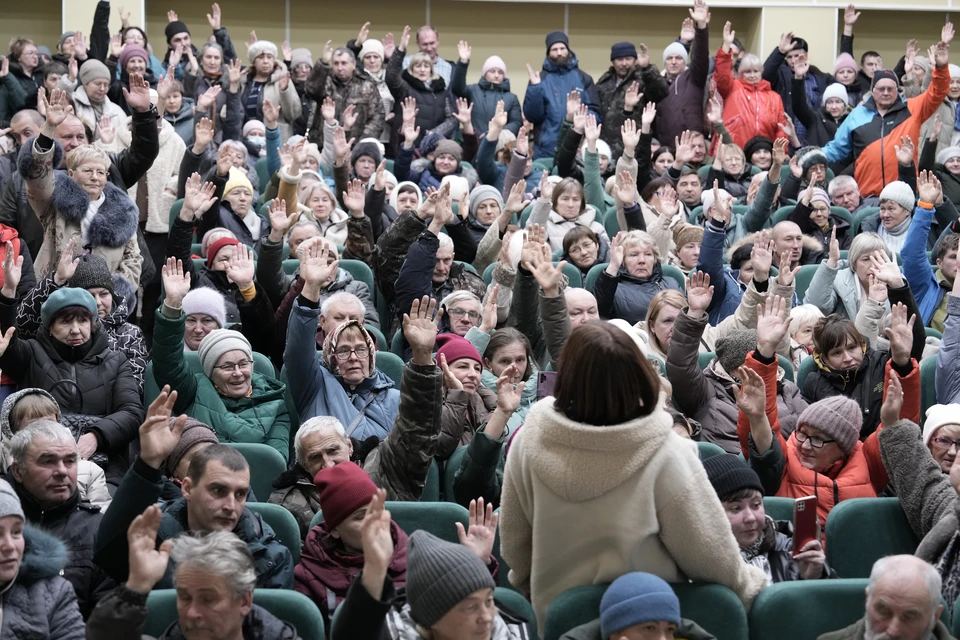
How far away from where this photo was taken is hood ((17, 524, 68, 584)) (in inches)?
104

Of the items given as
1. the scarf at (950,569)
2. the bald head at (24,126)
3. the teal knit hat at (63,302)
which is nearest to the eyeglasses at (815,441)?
the scarf at (950,569)

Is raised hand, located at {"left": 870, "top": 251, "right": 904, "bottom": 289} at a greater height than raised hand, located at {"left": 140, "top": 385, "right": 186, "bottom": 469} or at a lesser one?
greater

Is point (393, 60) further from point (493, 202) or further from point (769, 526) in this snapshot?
point (769, 526)

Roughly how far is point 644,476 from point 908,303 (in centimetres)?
260

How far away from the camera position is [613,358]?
2285mm

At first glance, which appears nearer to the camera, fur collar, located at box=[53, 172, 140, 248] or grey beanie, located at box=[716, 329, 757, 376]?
grey beanie, located at box=[716, 329, 757, 376]

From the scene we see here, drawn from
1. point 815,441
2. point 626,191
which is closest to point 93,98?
point 626,191

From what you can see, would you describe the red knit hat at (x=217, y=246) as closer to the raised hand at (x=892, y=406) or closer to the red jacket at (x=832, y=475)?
the red jacket at (x=832, y=475)

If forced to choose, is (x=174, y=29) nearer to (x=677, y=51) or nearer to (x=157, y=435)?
(x=677, y=51)

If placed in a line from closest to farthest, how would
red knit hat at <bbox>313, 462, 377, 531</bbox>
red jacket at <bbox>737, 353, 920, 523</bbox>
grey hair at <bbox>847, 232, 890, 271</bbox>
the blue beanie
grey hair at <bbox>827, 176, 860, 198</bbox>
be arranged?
the blue beanie < red knit hat at <bbox>313, 462, 377, 531</bbox> < red jacket at <bbox>737, 353, 920, 523</bbox> < grey hair at <bbox>847, 232, 890, 271</bbox> < grey hair at <bbox>827, 176, 860, 198</bbox>

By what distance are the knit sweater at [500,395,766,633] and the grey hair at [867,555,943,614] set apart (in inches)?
12.8

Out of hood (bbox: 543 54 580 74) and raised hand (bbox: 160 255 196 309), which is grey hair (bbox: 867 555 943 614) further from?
hood (bbox: 543 54 580 74)

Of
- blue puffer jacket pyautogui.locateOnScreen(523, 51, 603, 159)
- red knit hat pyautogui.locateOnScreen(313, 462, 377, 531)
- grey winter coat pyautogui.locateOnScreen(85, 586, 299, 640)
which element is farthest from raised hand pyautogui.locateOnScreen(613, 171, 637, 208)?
grey winter coat pyautogui.locateOnScreen(85, 586, 299, 640)

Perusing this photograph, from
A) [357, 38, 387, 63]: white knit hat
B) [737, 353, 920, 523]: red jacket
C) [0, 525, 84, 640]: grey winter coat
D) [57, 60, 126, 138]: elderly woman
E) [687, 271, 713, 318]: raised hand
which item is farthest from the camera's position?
[357, 38, 387, 63]: white knit hat
